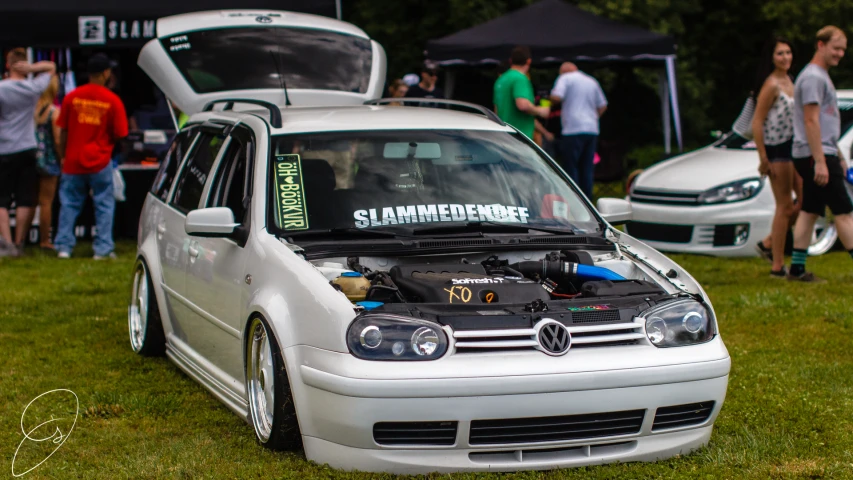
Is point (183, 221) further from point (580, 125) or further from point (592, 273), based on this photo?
point (580, 125)

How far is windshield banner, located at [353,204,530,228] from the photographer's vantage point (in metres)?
5.32

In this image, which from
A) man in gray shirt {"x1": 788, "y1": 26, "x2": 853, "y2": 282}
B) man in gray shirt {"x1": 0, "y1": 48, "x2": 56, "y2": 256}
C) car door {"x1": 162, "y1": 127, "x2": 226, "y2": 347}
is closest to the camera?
car door {"x1": 162, "y1": 127, "x2": 226, "y2": 347}

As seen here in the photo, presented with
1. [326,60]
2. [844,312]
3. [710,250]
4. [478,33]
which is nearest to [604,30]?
[478,33]

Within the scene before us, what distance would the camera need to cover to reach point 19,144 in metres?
11.3

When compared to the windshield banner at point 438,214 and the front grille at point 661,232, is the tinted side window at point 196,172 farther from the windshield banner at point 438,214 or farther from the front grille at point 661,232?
the front grille at point 661,232

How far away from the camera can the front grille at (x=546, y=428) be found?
4.21 metres

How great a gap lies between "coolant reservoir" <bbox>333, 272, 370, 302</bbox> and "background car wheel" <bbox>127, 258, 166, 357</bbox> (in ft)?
7.71

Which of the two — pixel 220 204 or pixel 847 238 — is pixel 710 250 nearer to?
pixel 847 238

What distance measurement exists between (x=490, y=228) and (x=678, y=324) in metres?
1.11

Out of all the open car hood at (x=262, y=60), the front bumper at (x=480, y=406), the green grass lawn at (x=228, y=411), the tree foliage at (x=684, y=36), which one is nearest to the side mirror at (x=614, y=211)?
the green grass lawn at (x=228, y=411)

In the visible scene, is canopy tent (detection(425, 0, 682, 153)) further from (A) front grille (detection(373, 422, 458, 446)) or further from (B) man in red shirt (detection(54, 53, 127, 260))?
(A) front grille (detection(373, 422, 458, 446))

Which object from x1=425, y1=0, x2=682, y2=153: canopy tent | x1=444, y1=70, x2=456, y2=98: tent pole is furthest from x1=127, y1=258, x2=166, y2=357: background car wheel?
x1=444, y1=70, x2=456, y2=98: tent pole

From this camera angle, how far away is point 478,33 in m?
16.7

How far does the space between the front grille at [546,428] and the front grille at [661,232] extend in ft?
22.4
